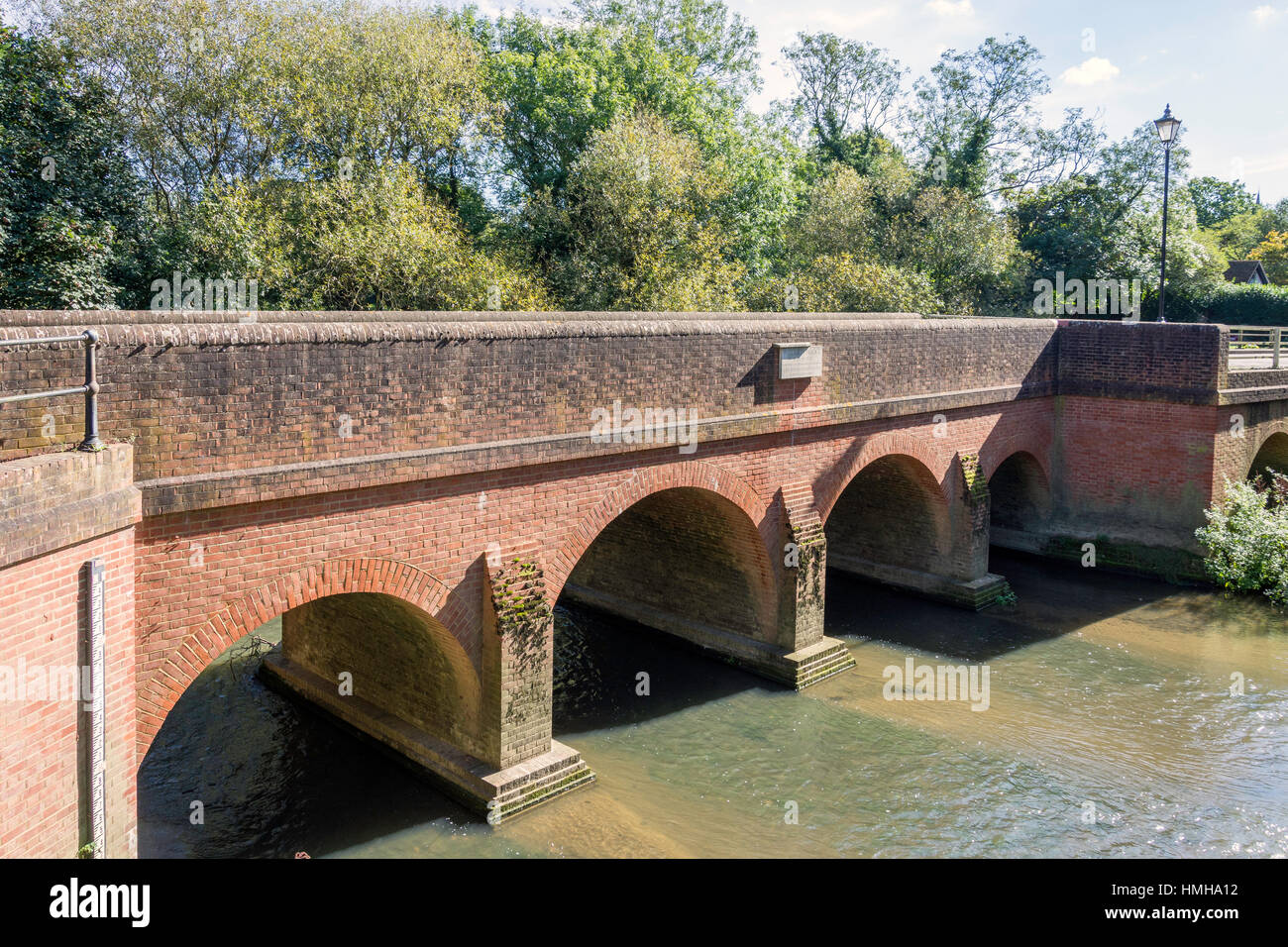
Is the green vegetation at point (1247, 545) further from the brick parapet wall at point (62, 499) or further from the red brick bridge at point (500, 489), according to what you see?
the brick parapet wall at point (62, 499)

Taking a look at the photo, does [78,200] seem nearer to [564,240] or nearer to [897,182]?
[564,240]

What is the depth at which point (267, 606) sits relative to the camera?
769 cm

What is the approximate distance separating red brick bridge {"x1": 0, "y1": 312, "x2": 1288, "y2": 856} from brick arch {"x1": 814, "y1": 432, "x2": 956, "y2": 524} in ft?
0.16

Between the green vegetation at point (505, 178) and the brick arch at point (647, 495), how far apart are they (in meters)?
7.88

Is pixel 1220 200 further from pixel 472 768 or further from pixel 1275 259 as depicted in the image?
pixel 472 768

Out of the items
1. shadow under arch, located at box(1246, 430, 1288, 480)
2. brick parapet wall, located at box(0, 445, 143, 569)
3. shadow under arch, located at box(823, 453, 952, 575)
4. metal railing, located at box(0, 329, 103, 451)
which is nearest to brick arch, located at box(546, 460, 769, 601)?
shadow under arch, located at box(823, 453, 952, 575)

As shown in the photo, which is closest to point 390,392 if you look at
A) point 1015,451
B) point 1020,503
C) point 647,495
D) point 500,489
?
point 500,489

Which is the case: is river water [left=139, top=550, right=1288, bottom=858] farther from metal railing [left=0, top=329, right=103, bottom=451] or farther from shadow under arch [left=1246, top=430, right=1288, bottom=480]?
shadow under arch [left=1246, top=430, right=1288, bottom=480]

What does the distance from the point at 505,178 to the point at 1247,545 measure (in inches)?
791

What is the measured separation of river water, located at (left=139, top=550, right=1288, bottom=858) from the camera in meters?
8.99

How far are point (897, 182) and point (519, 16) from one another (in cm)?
1231

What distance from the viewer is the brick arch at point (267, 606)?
7.03 metres

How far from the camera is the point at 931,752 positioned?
10.7m
